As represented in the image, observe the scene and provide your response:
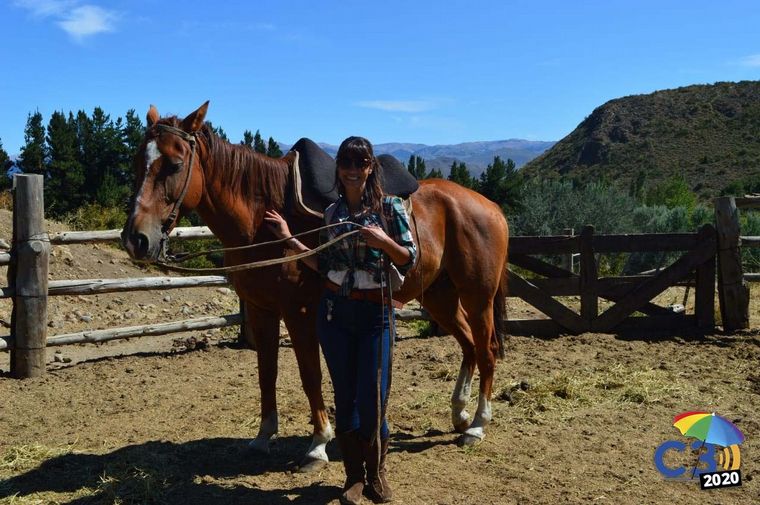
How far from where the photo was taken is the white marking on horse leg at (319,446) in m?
4.14

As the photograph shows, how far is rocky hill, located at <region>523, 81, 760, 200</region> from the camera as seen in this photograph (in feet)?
136

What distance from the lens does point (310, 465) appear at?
4.11 m

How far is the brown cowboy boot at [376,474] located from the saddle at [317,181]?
4.83 feet

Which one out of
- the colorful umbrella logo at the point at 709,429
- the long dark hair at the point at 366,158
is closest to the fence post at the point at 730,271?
the colorful umbrella logo at the point at 709,429

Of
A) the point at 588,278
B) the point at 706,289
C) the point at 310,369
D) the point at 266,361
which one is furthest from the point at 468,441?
the point at 706,289

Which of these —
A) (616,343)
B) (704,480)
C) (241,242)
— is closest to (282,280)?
(241,242)

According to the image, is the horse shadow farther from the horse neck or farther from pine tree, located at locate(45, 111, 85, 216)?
pine tree, located at locate(45, 111, 85, 216)

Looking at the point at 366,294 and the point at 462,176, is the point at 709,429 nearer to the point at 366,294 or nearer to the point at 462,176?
the point at 366,294

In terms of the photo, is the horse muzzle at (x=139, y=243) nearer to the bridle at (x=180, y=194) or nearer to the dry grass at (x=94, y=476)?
the bridle at (x=180, y=194)

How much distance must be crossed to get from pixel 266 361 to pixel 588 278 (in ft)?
16.3

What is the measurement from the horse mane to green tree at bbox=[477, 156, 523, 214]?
21176 mm

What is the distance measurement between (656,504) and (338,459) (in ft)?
6.30

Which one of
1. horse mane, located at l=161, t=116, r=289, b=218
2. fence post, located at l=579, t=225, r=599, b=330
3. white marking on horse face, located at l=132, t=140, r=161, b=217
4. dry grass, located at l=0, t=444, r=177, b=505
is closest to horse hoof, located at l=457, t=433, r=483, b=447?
dry grass, located at l=0, t=444, r=177, b=505

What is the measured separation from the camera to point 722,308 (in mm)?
8148
